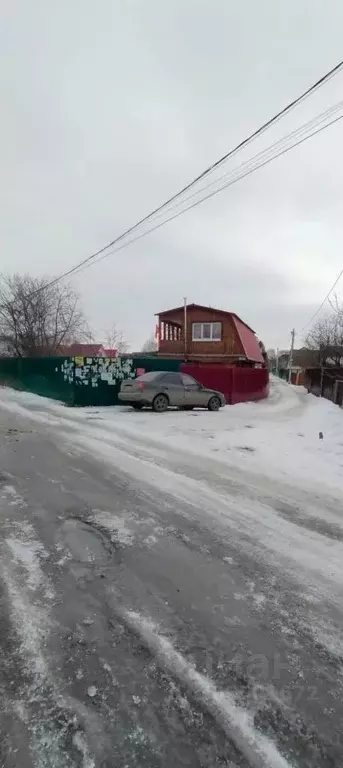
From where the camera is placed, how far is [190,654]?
247 centimetres

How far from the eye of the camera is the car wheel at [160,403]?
1417 centimetres

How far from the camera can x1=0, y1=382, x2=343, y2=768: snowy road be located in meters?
1.94

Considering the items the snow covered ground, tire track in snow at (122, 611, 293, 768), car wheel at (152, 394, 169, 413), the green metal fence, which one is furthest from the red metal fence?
tire track in snow at (122, 611, 293, 768)

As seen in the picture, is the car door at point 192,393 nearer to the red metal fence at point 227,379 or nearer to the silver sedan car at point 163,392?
the silver sedan car at point 163,392

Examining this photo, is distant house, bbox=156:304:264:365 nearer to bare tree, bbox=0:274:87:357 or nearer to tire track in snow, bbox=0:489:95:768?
bare tree, bbox=0:274:87:357

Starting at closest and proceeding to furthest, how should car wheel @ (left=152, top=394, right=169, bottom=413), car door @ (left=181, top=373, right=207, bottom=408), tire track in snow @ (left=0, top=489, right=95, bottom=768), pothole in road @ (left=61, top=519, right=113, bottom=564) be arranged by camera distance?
tire track in snow @ (left=0, top=489, right=95, bottom=768), pothole in road @ (left=61, top=519, right=113, bottom=564), car wheel @ (left=152, top=394, right=169, bottom=413), car door @ (left=181, top=373, right=207, bottom=408)

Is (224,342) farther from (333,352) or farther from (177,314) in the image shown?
(333,352)

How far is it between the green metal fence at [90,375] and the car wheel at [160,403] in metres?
2.47

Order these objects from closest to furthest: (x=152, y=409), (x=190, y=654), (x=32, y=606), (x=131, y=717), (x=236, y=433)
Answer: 1. (x=131, y=717)
2. (x=190, y=654)
3. (x=32, y=606)
4. (x=236, y=433)
5. (x=152, y=409)

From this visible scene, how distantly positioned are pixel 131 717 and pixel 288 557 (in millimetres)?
2179

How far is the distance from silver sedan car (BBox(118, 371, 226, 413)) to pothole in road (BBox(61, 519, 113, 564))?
963cm

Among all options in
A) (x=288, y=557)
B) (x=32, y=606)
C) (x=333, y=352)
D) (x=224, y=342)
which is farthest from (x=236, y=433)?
(x=333, y=352)

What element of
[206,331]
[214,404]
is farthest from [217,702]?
[206,331]

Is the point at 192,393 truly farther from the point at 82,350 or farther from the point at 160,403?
the point at 82,350
